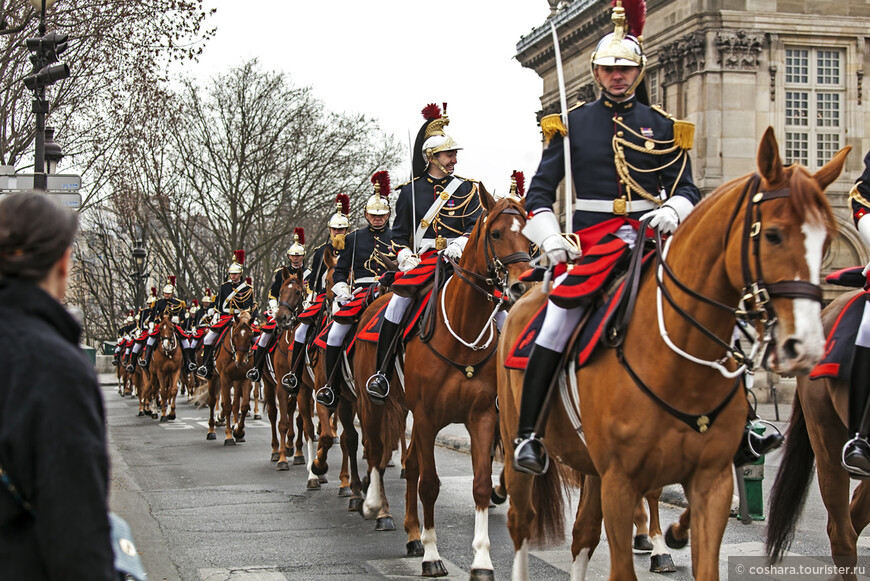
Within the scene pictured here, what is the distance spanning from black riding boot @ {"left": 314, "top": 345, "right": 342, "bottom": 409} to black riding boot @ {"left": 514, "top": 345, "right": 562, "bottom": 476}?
5877 millimetres

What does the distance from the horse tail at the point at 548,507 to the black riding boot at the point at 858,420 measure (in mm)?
1775

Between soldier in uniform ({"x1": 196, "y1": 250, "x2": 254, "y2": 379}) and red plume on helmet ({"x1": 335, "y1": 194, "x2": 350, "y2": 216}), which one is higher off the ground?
red plume on helmet ({"x1": 335, "y1": 194, "x2": 350, "y2": 216})

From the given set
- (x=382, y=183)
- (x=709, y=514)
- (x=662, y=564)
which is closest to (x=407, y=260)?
(x=382, y=183)

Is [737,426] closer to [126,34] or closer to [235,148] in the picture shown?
[126,34]

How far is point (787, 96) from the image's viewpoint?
34344 mm

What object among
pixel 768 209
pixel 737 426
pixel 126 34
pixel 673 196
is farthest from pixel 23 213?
pixel 126 34

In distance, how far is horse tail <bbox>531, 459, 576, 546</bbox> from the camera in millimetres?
7180

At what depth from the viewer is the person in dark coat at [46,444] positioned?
8.51ft

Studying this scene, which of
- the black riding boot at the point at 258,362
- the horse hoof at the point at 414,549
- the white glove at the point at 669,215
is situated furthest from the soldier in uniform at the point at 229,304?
the white glove at the point at 669,215

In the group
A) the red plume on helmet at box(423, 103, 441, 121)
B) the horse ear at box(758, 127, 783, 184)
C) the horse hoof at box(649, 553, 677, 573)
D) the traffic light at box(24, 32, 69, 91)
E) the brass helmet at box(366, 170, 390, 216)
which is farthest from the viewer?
the traffic light at box(24, 32, 69, 91)

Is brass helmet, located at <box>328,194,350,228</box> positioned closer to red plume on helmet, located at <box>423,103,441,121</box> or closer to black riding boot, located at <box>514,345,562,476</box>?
red plume on helmet, located at <box>423,103,441,121</box>

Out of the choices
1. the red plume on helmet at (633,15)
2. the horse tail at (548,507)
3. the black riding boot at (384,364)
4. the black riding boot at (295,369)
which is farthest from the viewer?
the black riding boot at (295,369)

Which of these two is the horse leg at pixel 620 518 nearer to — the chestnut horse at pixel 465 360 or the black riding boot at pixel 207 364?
the chestnut horse at pixel 465 360

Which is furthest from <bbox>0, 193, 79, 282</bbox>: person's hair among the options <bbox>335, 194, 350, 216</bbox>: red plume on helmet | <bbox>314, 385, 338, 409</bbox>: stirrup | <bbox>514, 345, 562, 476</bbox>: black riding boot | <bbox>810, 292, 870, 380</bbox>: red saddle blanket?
<bbox>335, 194, 350, 216</bbox>: red plume on helmet
